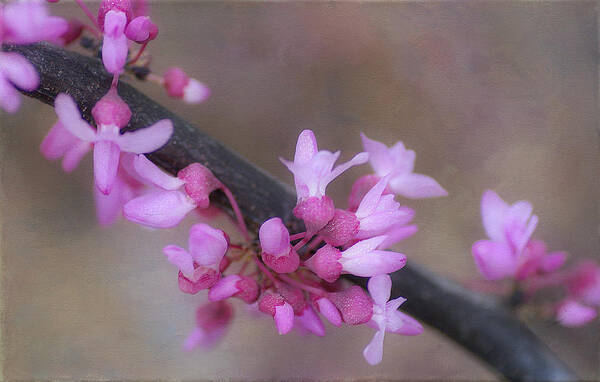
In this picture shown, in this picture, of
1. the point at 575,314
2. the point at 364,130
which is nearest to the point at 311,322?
the point at 575,314

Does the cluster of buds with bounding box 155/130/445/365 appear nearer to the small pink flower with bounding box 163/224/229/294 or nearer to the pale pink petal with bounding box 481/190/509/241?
the small pink flower with bounding box 163/224/229/294

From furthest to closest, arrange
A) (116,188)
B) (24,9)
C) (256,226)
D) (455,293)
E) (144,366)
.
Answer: (144,366)
(455,293)
(116,188)
(256,226)
(24,9)

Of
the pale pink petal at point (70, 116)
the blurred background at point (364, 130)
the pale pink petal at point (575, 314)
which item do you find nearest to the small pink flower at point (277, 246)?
Answer: the pale pink petal at point (70, 116)

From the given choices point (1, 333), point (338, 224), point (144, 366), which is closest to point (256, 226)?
point (338, 224)

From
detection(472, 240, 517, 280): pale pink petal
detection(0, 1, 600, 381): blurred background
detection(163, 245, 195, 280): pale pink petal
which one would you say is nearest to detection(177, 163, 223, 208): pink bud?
detection(163, 245, 195, 280): pale pink petal

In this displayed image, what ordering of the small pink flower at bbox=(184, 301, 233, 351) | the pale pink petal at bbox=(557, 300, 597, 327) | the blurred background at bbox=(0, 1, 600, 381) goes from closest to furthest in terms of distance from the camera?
the small pink flower at bbox=(184, 301, 233, 351) < the pale pink petal at bbox=(557, 300, 597, 327) < the blurred background at bbox=(0, 1, 600, 381)

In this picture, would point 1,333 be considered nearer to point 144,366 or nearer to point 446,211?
point 144,366

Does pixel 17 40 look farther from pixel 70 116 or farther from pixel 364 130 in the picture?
pixel 364 130
